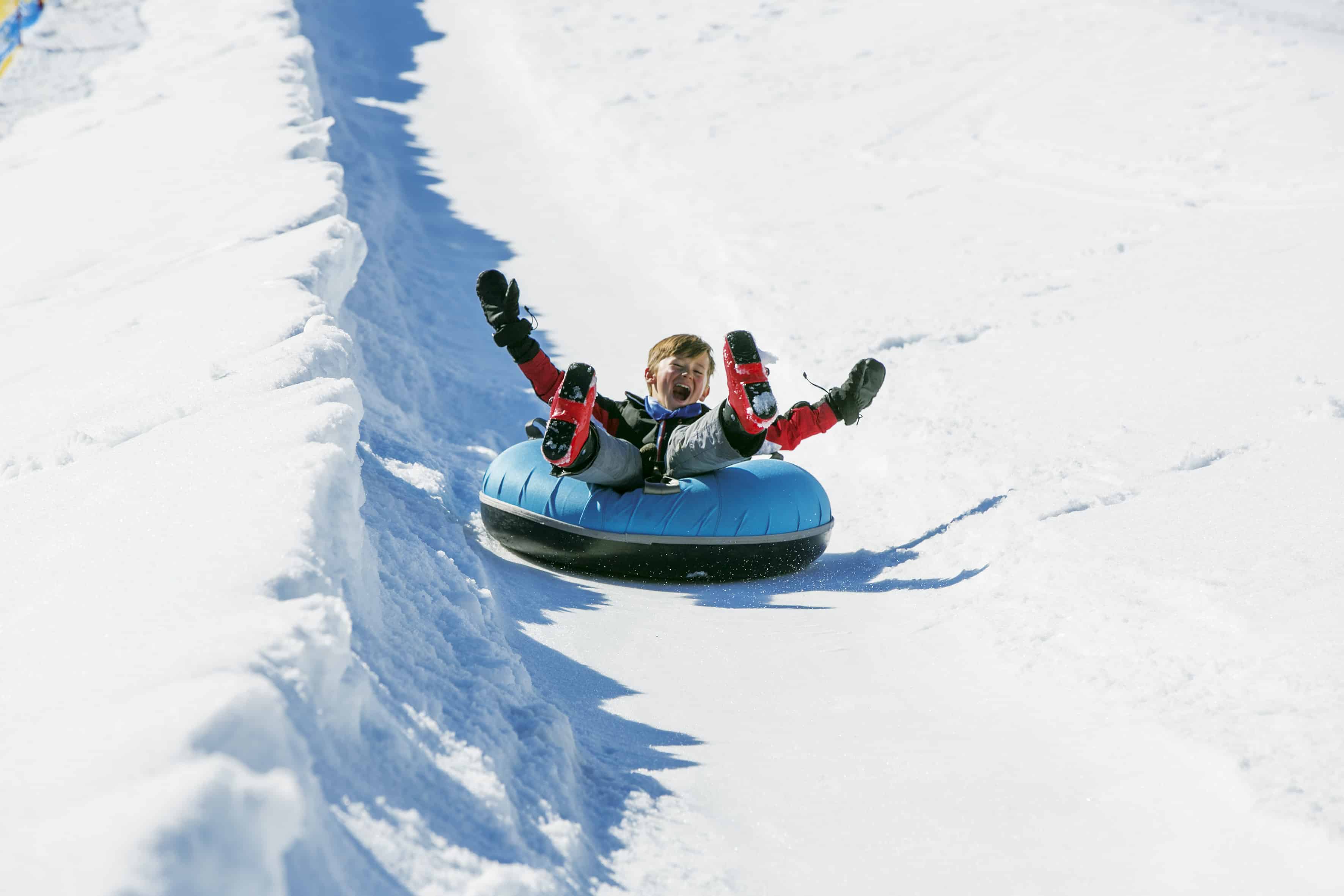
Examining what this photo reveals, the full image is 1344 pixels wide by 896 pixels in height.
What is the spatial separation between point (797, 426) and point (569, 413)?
84cm

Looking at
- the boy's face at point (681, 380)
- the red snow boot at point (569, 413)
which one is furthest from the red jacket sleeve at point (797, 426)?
the red snow boot at point (569, 413)

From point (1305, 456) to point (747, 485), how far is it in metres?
1.92

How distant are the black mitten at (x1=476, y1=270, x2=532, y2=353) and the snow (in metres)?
0.68

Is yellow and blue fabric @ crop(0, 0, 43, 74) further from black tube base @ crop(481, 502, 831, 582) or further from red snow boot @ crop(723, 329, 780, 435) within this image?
red snow boot @ crop(723, 329, 780, 435)

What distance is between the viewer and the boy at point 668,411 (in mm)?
3771

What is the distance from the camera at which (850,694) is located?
3014 millimetres

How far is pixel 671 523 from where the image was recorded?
3.99 meters

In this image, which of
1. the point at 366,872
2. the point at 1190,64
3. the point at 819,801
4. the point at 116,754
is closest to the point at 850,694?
the point at 819,801

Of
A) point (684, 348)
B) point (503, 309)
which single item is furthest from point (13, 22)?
point (684, 348)

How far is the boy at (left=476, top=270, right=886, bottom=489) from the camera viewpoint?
3.77m

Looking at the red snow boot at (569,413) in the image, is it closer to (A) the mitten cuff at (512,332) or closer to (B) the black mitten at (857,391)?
(A) the mitten cuff at (512,332)

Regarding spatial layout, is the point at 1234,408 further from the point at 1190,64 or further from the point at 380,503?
the point at 1190,64

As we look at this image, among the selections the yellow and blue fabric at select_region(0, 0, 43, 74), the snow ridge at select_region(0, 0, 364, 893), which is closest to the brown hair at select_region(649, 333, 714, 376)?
the snow ridge at select_region(0, 0, 364, 893)

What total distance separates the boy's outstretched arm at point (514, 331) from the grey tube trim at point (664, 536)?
450 mm
